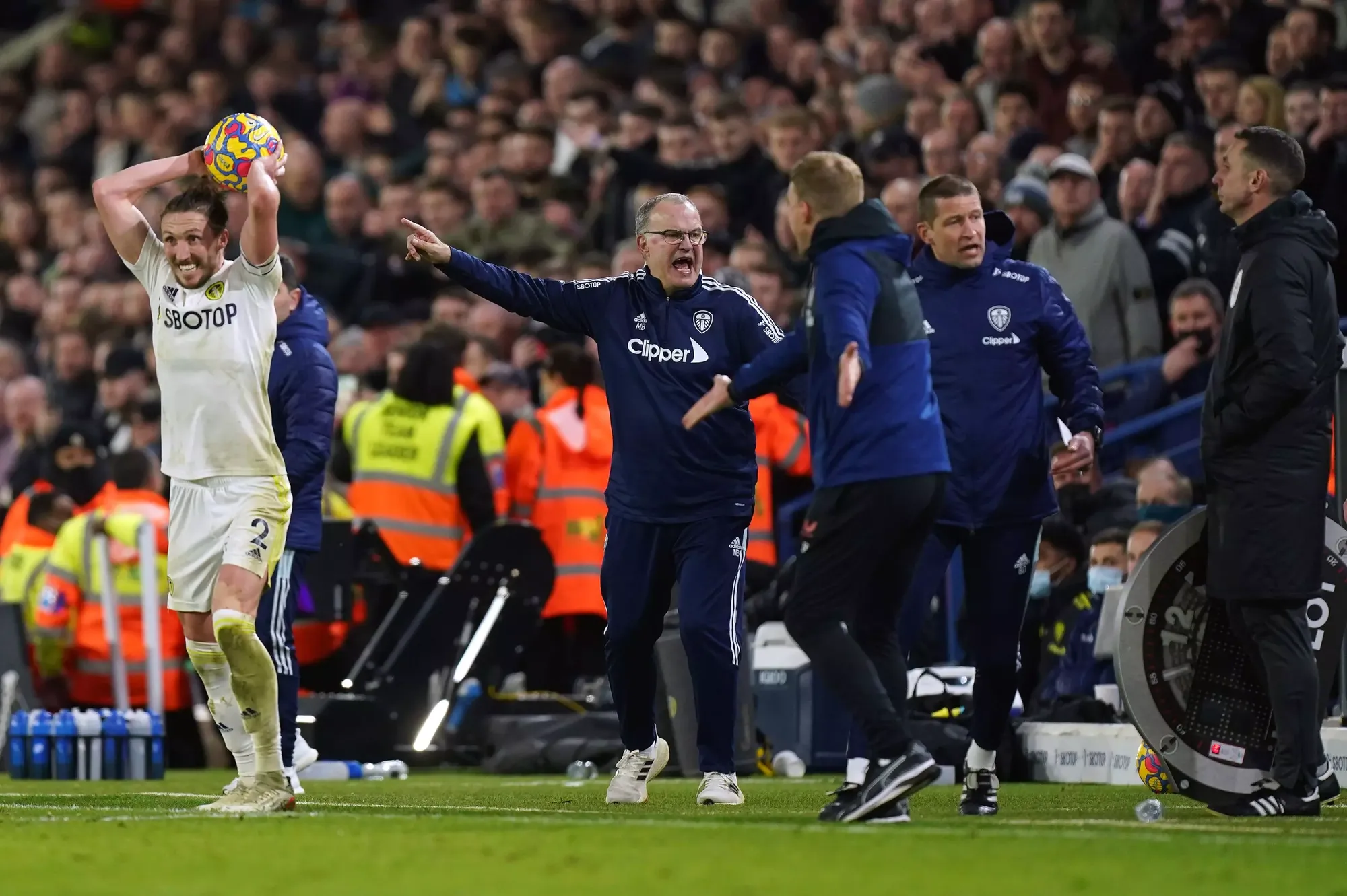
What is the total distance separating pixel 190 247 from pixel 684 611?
2.27m

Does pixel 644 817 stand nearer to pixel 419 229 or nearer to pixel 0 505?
pixel 419 229

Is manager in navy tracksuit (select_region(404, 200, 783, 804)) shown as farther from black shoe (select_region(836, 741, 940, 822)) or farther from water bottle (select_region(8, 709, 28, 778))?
water bottle (select_region(8, 709, 28, 778))

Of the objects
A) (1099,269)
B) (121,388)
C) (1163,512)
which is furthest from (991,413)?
(121,388)

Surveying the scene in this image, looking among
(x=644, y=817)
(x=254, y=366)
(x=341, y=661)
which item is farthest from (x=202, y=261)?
(x=341, y=661)

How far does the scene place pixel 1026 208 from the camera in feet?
44.8

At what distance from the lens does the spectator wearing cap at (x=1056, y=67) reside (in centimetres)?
1454

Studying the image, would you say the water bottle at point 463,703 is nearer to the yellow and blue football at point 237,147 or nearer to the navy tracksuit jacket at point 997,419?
the navy tracksuit jacket at point 997,419

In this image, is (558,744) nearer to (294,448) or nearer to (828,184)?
(294,448)

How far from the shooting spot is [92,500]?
15016mm

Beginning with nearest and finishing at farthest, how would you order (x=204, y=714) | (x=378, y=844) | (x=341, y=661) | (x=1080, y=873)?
1. (x=1080, y=873)
2. (x=378, y=844)
3. (x=341, y=661)
4. (x=204, y=714)

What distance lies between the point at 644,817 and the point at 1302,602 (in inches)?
92.3

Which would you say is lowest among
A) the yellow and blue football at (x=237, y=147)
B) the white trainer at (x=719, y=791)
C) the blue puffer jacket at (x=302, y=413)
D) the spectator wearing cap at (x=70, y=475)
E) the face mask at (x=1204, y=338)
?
the white trainer at (x=719, y=791)

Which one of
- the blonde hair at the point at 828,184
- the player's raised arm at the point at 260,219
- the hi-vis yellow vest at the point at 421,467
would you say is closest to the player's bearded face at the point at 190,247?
the player's raised arm at the point at 260,219

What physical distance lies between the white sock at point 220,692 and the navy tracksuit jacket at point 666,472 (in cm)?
146
